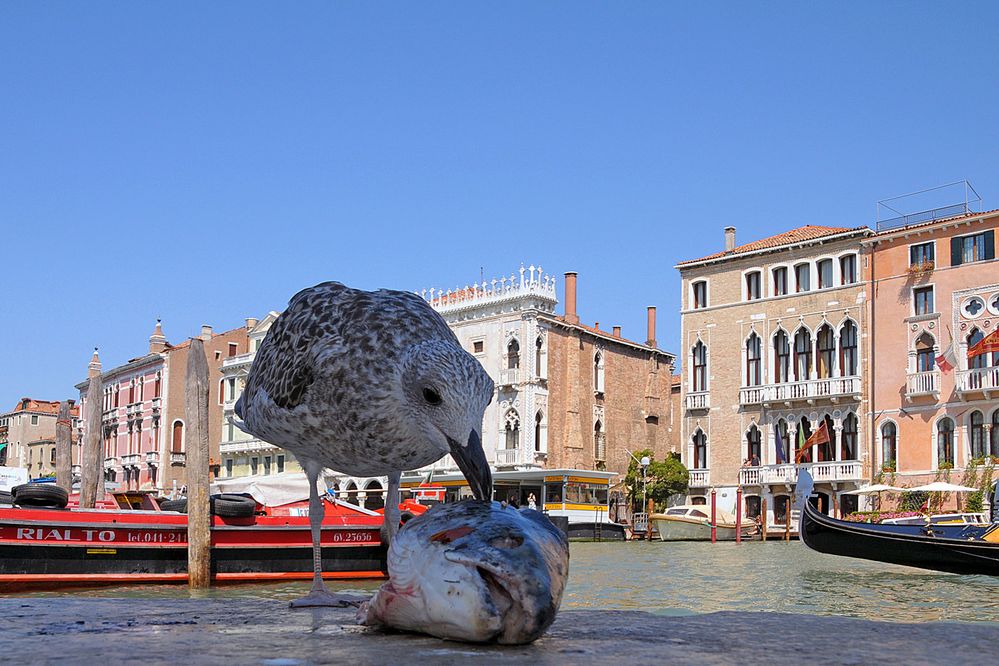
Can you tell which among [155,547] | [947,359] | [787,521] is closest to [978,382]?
[947,359]

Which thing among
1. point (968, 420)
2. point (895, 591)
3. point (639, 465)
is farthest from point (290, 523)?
point (639, 465)

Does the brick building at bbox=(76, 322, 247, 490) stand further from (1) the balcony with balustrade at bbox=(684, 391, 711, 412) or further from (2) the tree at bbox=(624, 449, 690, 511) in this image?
(1) the balcony with balustrade at bbox=(684, 391, 711, 412)

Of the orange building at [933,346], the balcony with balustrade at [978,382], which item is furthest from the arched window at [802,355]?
the balcony with balustrade at [978,382]

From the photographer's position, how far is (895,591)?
1461 centimetres

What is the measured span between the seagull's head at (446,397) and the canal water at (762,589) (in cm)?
395

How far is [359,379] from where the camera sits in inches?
176

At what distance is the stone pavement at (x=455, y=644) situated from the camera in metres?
2.85

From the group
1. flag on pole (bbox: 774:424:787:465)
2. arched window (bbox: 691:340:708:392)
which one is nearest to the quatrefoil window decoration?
flag on pole (bbox: 774:424:787:465)

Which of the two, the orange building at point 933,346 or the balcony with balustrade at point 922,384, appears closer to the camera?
the orange building at point 933,346

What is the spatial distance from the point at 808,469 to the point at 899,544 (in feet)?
66.6

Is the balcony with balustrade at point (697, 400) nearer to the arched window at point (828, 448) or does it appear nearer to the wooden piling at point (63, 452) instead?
the arched window at point (828, 448)

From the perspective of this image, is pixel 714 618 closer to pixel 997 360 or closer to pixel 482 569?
pixel 482 569

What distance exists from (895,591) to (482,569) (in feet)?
42.1

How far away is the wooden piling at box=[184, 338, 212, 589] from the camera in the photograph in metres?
13.5
